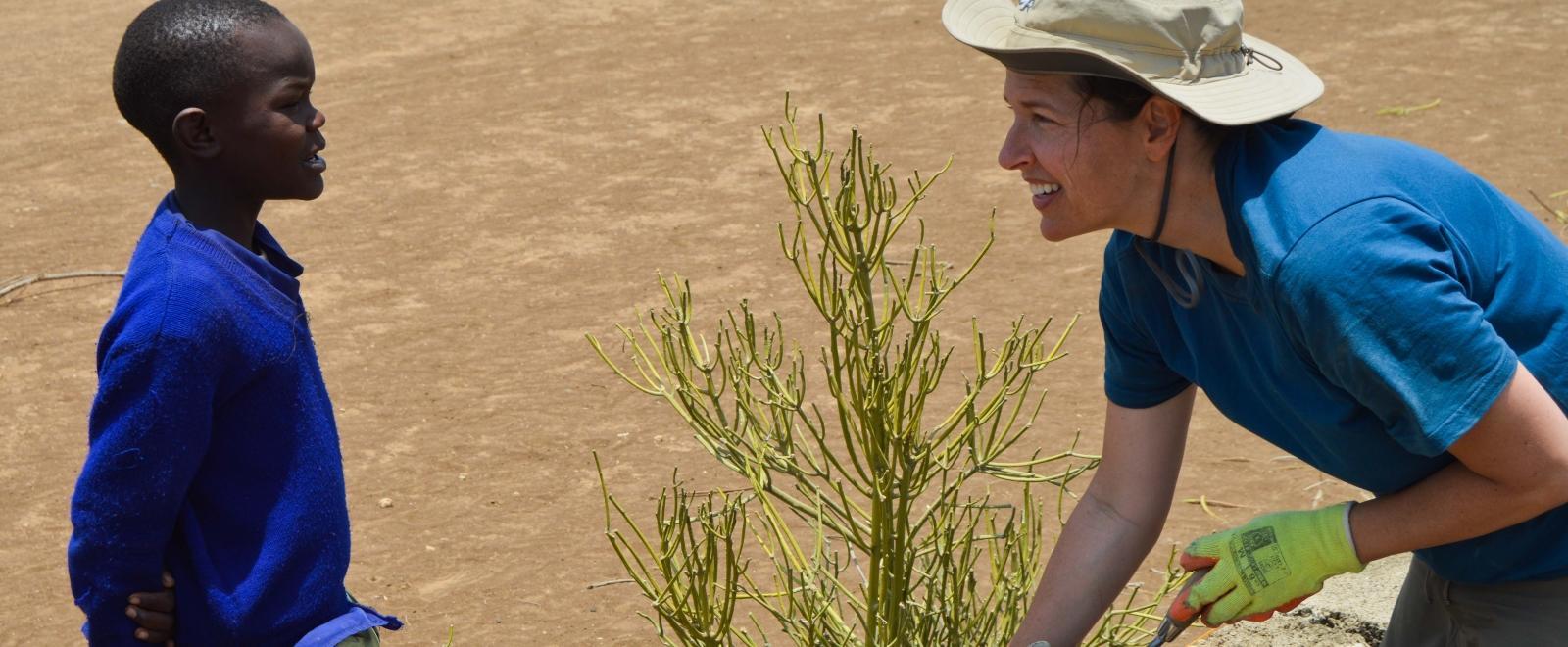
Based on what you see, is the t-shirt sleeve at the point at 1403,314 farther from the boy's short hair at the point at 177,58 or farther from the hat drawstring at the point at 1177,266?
the boy's short hair at the point at 177,58

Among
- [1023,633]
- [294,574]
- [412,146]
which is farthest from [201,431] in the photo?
[412,146]

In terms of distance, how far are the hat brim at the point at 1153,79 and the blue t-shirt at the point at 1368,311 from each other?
0.14 ft

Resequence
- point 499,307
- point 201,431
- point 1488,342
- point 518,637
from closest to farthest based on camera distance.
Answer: point 1488,342, point 201,431, point 518,637, point 499,307

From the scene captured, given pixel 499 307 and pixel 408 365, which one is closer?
pixel 408 365

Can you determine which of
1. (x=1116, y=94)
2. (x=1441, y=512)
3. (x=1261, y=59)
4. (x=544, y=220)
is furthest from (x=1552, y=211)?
(x=1116, y=94)

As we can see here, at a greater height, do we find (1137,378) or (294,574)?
(1137,378)

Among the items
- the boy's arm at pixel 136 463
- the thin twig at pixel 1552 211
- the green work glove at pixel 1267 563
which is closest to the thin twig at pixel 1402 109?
the thin twig at pixel 1552 211

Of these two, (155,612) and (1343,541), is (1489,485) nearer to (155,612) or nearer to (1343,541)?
(1343,541)

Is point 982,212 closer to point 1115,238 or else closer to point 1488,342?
point 1115,238

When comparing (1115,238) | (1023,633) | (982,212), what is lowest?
(982,212)

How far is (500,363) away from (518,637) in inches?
63.9

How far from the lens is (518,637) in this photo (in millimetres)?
3840

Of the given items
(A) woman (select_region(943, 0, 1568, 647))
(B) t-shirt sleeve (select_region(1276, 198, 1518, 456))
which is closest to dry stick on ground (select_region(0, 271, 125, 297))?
(A) woman (select_region(943, 0, 1568, 647))

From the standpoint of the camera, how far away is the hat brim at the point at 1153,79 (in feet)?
6.23
